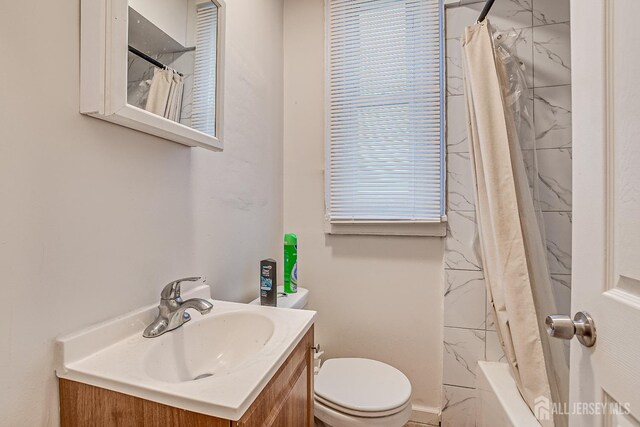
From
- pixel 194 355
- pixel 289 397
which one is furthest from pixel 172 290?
pixel 289 397

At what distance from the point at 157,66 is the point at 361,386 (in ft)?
4.79

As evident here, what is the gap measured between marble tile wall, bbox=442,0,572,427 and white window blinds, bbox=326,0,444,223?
0.31 ft

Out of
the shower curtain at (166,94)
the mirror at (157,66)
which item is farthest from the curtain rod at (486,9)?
the shower curtain at (166,94)

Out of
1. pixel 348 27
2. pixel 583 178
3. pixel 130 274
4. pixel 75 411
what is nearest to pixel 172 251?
pixel 130 274

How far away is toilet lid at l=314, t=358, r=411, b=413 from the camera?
118cm

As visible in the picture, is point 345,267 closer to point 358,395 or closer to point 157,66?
point 358,395

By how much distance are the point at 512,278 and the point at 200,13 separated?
1514mm

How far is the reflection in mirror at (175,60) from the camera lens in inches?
30.2

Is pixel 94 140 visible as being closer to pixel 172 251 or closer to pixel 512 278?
pixel 172 251

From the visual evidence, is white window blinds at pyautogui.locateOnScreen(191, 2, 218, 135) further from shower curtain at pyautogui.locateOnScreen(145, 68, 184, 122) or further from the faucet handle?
the faucet handle

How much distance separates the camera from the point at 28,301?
0.58 metres

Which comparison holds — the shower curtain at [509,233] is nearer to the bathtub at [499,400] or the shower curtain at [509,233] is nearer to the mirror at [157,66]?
the bathtub at [499,400]

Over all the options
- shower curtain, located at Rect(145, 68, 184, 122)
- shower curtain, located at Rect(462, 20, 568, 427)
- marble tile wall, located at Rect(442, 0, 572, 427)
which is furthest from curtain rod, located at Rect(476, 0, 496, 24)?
shower curtain, located at Rect(145, 68, 184, 122)

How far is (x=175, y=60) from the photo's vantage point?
0.90 meters
